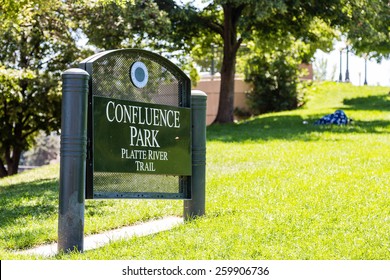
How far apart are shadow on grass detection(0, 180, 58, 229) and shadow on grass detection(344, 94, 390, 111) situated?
18957 millimetres

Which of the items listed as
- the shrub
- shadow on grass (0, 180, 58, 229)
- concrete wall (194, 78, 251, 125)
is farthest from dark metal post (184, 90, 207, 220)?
concrete wall (194, 78, 251, 125)

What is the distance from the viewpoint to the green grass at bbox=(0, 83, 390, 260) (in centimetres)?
659

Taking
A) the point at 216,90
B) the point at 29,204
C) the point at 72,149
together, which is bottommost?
the point at 29,204

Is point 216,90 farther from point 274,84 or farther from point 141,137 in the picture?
point 141,137

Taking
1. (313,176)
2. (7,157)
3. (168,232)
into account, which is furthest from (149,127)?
(7,157)

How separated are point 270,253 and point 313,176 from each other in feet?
16.9

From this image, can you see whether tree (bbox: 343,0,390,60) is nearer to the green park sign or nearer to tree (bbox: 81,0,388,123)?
tree (bbox: 81,0,388,123)

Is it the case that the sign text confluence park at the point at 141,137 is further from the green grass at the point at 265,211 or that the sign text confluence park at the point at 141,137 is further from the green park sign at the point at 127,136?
the green grass at the point at 265,211

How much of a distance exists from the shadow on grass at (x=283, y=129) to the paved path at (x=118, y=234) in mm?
10750

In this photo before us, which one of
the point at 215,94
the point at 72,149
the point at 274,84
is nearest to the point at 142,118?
the point at 72,149

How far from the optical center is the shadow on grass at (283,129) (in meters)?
20.1

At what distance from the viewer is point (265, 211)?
27.6 feet

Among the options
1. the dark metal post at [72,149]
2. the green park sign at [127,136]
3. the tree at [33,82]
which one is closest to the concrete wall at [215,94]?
the tree at [33,82]

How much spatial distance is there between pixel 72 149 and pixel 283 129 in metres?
16.1
